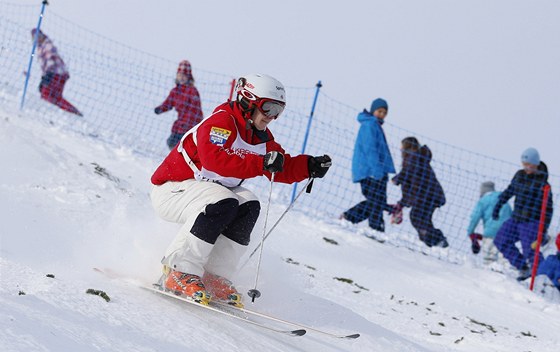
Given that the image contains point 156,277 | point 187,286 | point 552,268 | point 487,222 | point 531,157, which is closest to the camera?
point 187,286

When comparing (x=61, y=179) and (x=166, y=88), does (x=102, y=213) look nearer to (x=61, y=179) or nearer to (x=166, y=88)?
(x=61, y=179)

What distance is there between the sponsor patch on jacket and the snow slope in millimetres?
923

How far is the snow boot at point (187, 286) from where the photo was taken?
14.5 feet

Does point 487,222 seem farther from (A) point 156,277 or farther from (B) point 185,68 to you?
(A) point 156,277

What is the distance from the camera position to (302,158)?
4.96m

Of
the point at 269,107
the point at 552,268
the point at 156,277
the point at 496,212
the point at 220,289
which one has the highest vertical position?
the point at 269,107

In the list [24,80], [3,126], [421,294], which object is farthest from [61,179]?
[24,80]

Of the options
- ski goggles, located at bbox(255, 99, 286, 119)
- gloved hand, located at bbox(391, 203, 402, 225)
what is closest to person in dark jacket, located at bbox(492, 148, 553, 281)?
gloved hand, located at bbox(391, 203, 402, 225)

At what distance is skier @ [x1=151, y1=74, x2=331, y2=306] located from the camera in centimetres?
454

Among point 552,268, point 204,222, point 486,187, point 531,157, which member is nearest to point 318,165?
point 204,222

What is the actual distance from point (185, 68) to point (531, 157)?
471 centimetres

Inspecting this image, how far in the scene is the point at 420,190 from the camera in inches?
411

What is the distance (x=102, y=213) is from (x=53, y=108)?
6.08 meters

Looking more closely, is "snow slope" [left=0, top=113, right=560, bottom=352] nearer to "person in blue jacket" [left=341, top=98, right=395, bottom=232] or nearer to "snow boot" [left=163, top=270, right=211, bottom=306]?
"snow boot" [left=163, top=270, right=211, bottom=306]
